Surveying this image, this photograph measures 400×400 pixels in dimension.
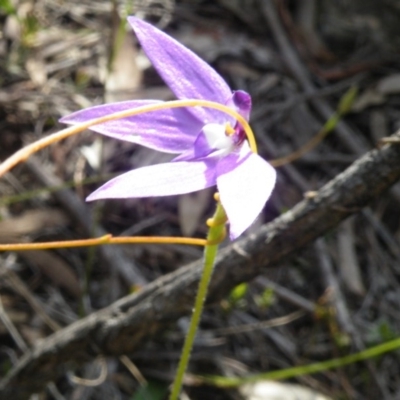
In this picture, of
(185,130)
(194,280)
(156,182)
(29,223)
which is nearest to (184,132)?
(185,130)

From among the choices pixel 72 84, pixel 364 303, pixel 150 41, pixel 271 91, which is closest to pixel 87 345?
pixel 150 41

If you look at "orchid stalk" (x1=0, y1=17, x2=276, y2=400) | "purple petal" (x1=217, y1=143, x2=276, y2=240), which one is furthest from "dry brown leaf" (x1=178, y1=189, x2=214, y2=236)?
"purple petal" (x1=217, y1=143, x2=276, y2=240)

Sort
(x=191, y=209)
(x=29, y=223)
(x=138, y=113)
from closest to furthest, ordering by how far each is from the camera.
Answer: (x=138, y=113) < (x=29, y=223) < (x=191, y=209)

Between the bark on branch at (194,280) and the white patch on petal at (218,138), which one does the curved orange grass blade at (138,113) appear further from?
the bark on branch at (194,280)

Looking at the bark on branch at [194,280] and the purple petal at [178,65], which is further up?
the purple petal at [178,65]

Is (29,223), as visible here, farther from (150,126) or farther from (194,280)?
(150,126)

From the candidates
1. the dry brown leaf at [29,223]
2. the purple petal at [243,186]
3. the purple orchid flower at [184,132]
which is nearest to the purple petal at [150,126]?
the purple orchid flower at [184,132]

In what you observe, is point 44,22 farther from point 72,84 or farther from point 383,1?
point 383,1
